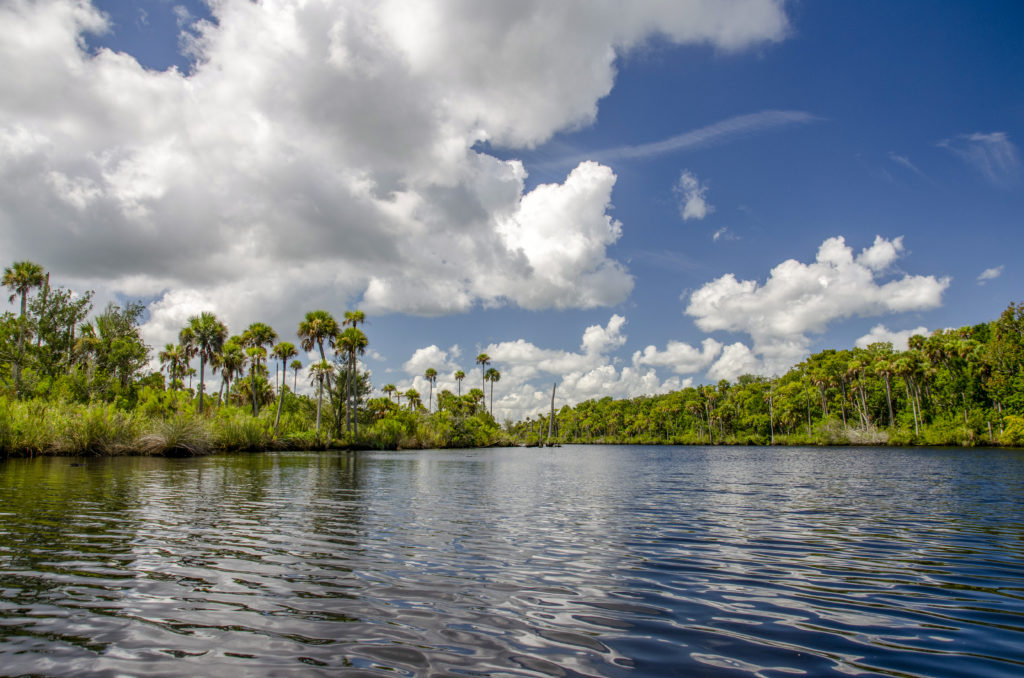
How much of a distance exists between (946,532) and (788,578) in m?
6.66

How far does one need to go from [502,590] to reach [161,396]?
55626 millimetres

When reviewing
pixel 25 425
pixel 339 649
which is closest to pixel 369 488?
pixel 339 649

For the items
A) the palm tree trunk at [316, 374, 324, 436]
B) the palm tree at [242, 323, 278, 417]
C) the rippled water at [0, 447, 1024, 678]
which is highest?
the palm tree at [242, 323, 278, 417]

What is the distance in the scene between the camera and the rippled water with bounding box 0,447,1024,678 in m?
4.45

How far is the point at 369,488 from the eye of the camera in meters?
20.9

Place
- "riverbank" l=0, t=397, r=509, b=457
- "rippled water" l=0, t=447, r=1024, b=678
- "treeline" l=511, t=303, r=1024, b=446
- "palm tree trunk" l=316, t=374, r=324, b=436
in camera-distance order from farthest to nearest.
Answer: "treeline" l=511, t=303, r=1024, b=446
"palm tree trunk" l=316, t=374, r=324, b=436
"riverbank" l=0, t=397, r=509, b=457
"rippled water" l=0, t=447, r=1024, b=678

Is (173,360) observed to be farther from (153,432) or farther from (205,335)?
(153,432)

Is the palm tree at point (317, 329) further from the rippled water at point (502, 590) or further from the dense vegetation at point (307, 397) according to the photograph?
the rippled water at point (502, 590)

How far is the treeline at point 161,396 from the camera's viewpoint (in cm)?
3316

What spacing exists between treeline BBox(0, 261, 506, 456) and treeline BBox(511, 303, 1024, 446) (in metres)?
66.3

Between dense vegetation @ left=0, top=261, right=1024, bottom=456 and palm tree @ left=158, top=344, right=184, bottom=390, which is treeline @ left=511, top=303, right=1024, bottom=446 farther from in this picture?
palm tree @ left=158, top=344, right=184, bottom=390

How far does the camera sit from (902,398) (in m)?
108

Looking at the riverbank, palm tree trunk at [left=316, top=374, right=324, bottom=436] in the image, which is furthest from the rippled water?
palm tree trunk at [left=316, top=374, right=324, bottom=436]

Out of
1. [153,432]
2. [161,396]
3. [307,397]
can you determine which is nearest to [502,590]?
[153,432]
